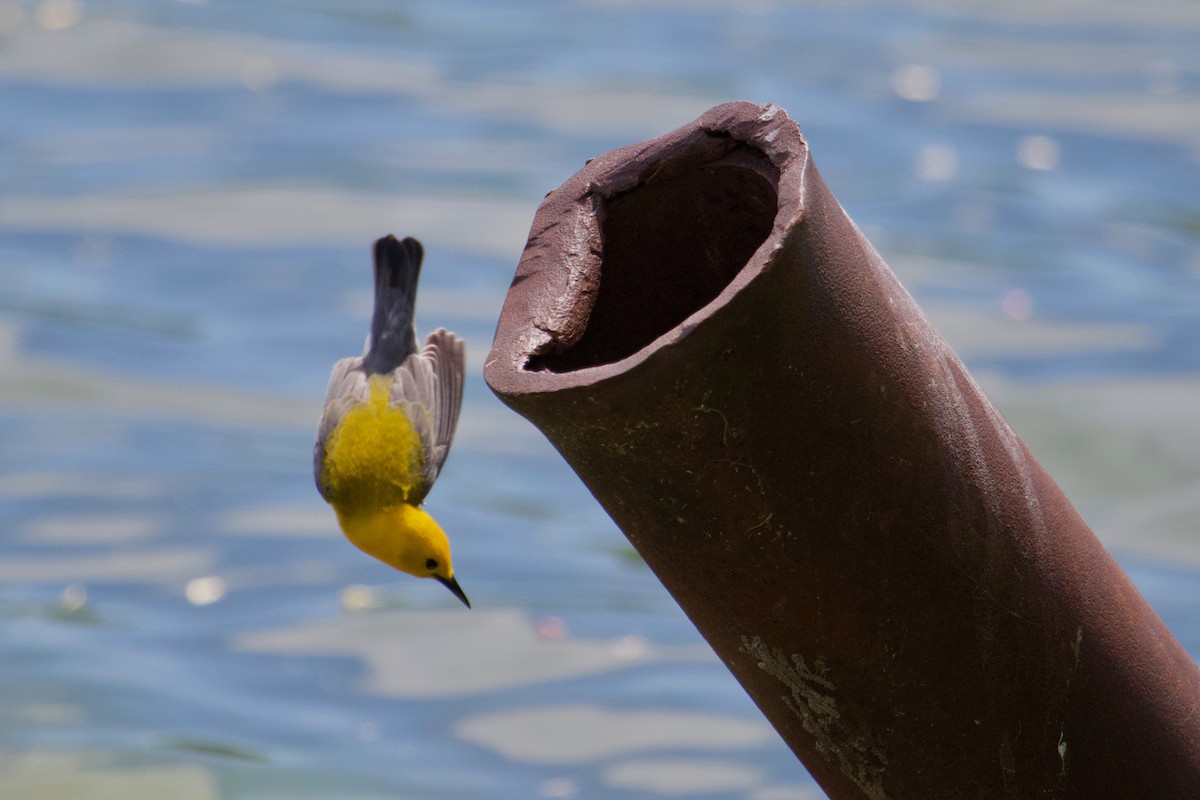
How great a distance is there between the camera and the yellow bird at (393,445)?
4348mm

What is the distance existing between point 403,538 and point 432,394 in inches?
16.3

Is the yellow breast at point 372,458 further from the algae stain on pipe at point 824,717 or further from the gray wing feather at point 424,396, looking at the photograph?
the algae stain on pipe at point 824,717

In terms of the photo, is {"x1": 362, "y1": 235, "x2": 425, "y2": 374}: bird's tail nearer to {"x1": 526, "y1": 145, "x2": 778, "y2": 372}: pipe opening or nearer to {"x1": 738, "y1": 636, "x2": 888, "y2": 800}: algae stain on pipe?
{"x1": 526, "y1": 145, "x2": 778, "y2": 372}: pipe opening

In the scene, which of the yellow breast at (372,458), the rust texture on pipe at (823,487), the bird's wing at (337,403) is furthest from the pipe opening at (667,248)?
the bird's wing at (337,403)

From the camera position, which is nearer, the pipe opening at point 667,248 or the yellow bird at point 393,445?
the pipe opening at point 667,248

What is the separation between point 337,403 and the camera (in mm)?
4508

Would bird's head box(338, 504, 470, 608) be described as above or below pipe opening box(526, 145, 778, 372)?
above

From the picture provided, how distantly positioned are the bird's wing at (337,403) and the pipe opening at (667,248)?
288 cm

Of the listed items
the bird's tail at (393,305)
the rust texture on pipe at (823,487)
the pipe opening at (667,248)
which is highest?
the bird's tail at (393,305)

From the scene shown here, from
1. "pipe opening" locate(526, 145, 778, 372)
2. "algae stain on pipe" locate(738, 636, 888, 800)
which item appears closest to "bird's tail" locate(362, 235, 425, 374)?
"pipe opening" locate(526, 145, 778, 372)

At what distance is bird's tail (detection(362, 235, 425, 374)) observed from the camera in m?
4.73

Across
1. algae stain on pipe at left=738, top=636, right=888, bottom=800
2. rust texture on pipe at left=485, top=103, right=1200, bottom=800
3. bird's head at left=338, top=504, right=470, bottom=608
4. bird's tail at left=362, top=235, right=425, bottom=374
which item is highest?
bird's tail at left=362, top=235, right=425, bottom=374

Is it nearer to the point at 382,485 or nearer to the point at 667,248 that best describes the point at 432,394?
the point at 382,485

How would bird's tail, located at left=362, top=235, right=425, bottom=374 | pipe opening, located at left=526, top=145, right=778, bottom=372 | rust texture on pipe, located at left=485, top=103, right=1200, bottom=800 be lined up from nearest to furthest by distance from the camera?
rust texture on pipe, located at left=485, top=103, right=1200, bottom=800, pipe opening, located at left=526, top=145, right=778, bottom=372, bird's tail, located at left=362, top=235, right=425, bottom=374
